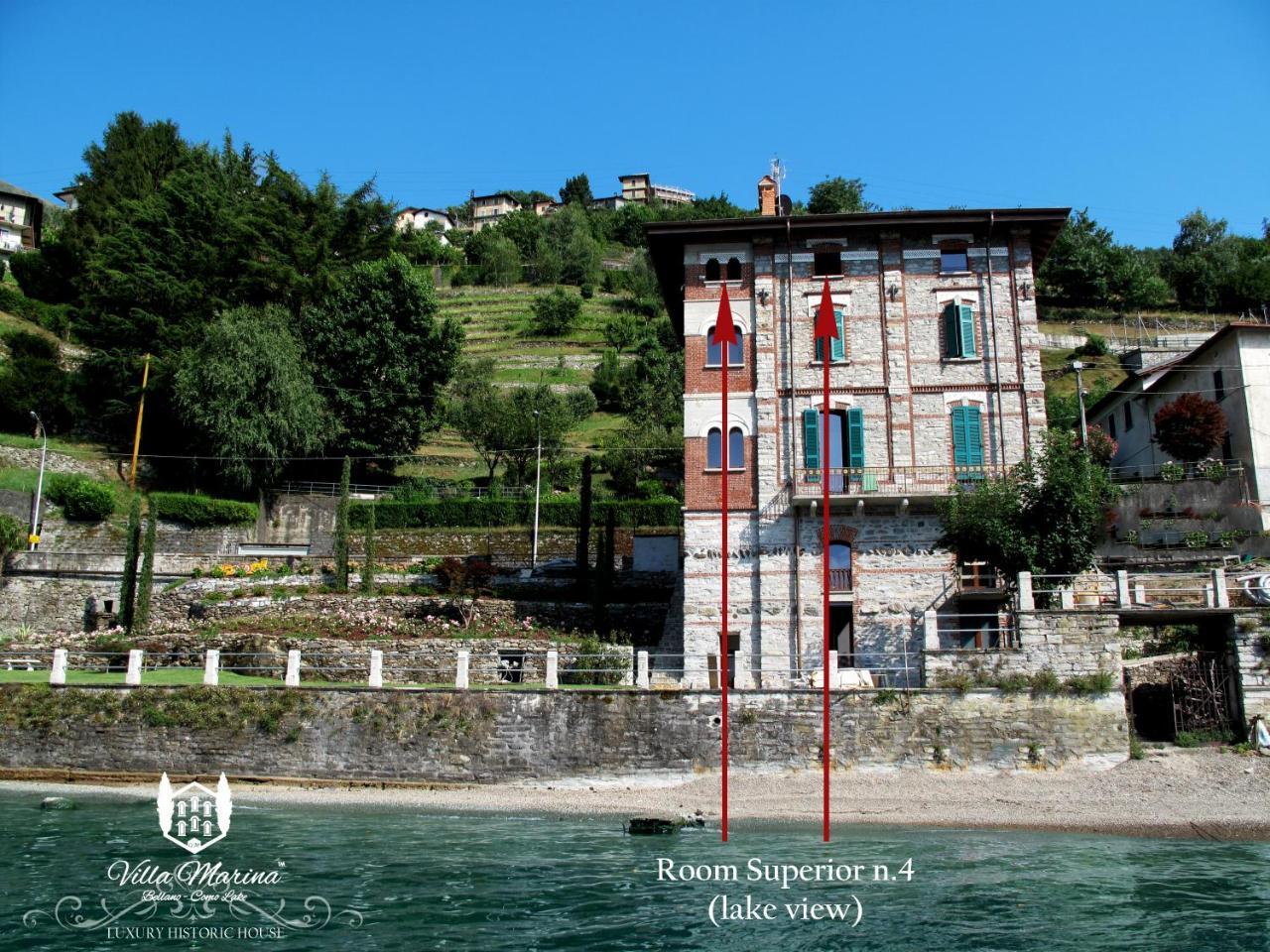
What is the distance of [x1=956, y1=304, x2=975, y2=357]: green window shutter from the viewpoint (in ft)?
104

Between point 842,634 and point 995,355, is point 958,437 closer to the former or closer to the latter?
point 995,355

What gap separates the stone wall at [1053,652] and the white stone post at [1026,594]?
0.15 meters

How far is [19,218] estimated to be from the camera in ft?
302

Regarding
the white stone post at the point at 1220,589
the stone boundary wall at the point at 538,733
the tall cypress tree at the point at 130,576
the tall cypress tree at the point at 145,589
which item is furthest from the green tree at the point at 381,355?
the white stone post at the point at 1220,589

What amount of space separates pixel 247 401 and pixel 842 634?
3116 cm

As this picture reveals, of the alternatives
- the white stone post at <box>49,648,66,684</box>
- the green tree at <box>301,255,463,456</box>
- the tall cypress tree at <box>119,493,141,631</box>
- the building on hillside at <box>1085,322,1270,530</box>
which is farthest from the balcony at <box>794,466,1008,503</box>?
the green tree at <box>301,255,463,456</box>

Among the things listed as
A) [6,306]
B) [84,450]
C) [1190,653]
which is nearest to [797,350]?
[1190,653]

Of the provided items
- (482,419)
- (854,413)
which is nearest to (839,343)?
(854,413)

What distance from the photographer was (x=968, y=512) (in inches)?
1081

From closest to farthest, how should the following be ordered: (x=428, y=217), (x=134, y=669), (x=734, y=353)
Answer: (x=134, y=669), (x=734, y=353), (x=428, y=217)

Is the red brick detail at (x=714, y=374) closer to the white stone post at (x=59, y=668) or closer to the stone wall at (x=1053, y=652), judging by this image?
the stone wall at (x=1053, y=652)

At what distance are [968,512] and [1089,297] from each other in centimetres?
6507

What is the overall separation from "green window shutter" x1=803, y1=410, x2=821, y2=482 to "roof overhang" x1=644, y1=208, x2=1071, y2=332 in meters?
6.11

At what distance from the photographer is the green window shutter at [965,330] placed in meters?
31.7
